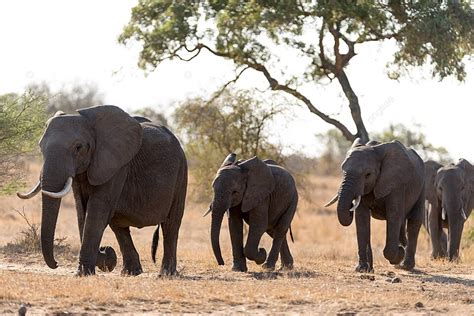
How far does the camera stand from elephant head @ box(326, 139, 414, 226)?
15630 mm

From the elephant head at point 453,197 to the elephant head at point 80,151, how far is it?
8.42 metres

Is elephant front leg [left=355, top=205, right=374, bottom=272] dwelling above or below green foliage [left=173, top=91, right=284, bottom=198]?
below

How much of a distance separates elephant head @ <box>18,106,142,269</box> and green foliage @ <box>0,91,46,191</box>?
19.7ft

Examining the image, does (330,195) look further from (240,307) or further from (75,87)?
(240,307)

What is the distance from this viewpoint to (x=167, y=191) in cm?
1465

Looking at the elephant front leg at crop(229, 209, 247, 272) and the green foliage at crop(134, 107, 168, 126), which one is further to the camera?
the green foliage at crop(134, 107, 168, 126)

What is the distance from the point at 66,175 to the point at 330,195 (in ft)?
109

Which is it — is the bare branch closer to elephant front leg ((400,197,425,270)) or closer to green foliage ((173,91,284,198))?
green foliage ((173,91,284,198))

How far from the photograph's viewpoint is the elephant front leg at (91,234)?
13062 millimetres

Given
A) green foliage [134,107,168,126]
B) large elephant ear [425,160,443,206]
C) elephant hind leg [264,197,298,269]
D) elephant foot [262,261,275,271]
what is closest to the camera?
elephant foot [262,261,275,271]

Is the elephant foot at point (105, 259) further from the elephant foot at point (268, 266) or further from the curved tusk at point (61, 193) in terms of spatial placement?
the elephant foot at point (268, 266)

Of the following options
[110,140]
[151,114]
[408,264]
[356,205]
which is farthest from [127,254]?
[151,114]

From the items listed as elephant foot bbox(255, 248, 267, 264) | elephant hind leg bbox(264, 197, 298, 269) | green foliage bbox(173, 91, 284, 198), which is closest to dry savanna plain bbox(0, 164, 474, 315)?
elephant foot bbox(255, 248, 267, 264)

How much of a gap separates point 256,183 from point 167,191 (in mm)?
1949
